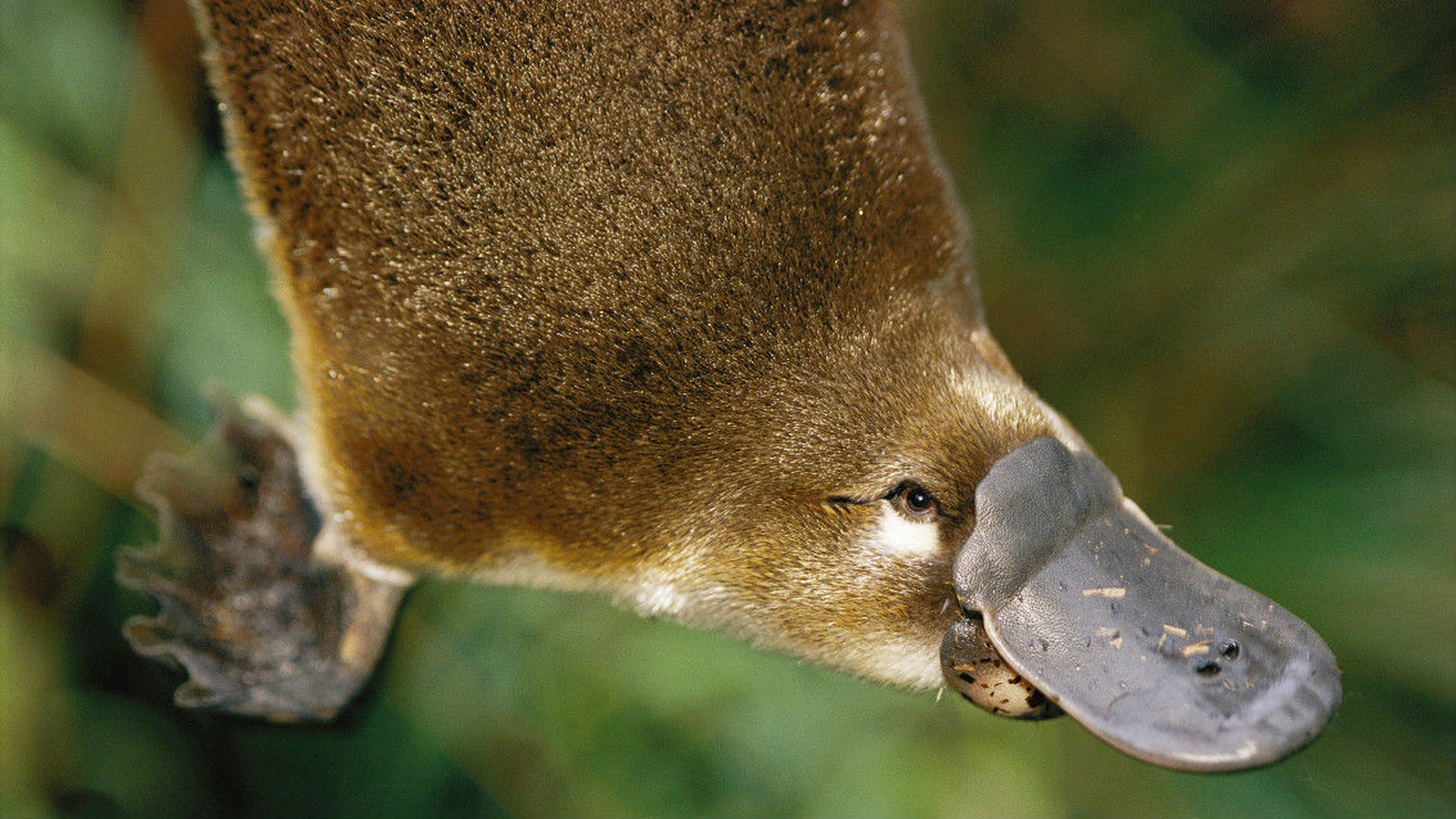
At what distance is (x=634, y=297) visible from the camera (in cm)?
74

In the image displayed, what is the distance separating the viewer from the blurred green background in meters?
1.22

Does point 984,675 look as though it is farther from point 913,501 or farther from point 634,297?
point 634,297

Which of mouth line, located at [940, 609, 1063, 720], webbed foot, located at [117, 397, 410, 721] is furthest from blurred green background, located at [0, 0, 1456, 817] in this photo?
mouth line, located at [940, 609, 1063, 720]

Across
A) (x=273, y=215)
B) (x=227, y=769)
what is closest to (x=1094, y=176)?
(x=273, y=215)

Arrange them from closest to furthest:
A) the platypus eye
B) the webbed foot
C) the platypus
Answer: the platypus < the platypus eye < the webbed foot

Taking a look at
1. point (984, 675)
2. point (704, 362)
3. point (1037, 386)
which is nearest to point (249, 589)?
point (704, 362)

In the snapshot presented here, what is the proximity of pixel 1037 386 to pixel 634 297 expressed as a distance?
3.56 feet

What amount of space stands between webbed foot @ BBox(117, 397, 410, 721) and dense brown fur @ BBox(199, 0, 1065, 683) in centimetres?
29

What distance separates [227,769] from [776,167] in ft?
3.51

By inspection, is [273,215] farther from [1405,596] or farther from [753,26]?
[1405,596]

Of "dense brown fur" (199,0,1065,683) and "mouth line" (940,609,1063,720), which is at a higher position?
"dense brown fur" (199,0,1065,683)

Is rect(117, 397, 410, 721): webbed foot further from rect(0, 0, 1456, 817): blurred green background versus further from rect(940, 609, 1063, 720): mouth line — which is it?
rect(940, 609, 1063, 720): mouth line

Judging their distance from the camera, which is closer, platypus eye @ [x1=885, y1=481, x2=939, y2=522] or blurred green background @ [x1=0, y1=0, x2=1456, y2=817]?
platypus eye @ [x1=885, y1=481, x2=939, y2=522]

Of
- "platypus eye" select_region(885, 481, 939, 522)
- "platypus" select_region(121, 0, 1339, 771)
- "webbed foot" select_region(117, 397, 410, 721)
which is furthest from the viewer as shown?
"webbed foot" select_region(117, 397, 410, 721)
